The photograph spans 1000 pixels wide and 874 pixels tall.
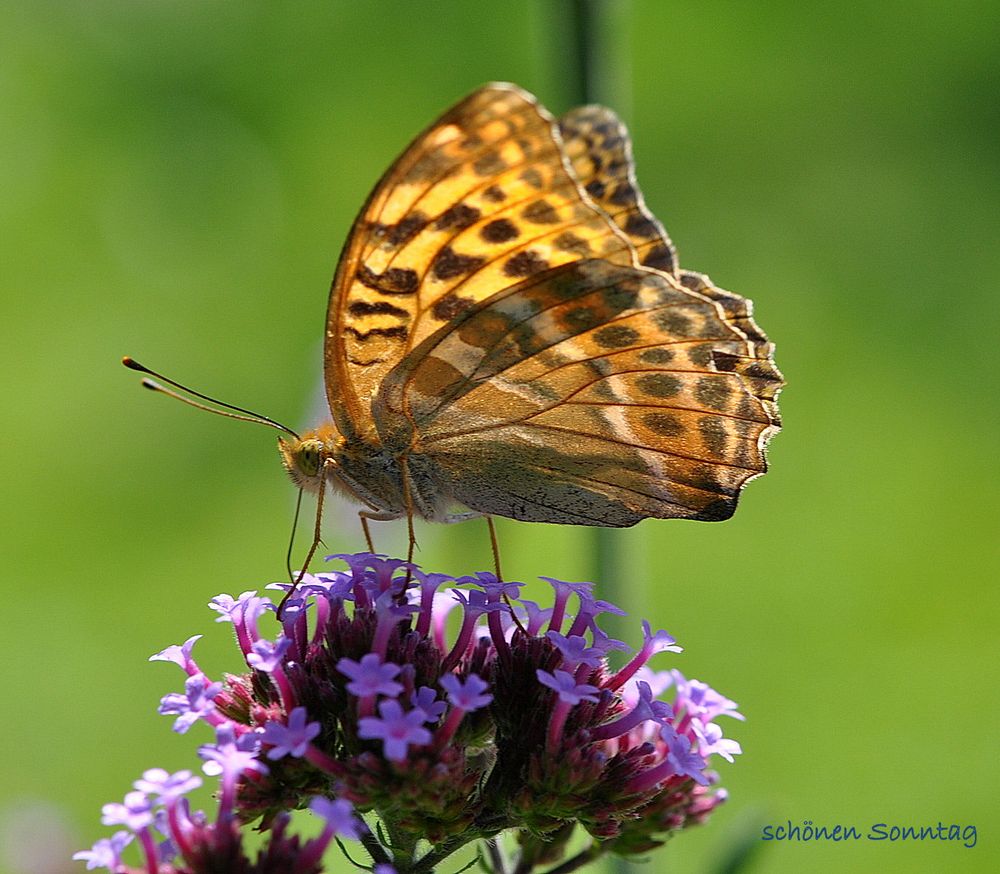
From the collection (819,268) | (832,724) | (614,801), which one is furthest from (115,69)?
(614,801)

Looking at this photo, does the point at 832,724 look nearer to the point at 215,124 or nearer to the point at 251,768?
the point at 251,768

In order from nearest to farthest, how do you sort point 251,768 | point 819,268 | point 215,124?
point 251,768 < point 819,268 < point 215,124

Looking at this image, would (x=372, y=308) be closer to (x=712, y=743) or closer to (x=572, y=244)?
(x=572, y=244)

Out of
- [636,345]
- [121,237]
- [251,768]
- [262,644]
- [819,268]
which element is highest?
[121,237]

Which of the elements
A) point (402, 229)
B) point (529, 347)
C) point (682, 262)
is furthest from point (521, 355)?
point (682, 262)

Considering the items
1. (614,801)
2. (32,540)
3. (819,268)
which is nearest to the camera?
(614,801)

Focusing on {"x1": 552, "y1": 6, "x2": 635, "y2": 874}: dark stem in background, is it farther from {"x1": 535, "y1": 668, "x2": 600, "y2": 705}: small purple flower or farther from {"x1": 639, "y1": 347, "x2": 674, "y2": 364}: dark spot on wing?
{"x1": 535, "y1": 668, "x2": 600, "y2": 705}: small purple flower

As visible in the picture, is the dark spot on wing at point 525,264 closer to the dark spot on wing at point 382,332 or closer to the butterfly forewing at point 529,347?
the butterfly forewing at point 529,347
